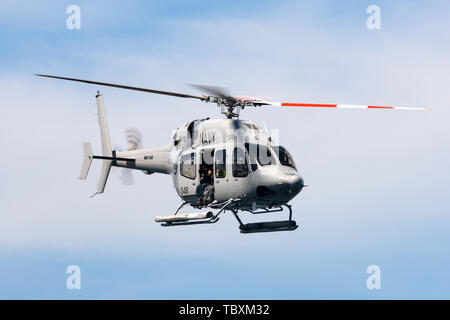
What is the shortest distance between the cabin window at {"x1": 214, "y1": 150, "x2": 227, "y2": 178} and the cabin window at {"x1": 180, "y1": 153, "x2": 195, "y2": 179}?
5.38 feet

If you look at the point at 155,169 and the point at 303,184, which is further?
the point at 155,169

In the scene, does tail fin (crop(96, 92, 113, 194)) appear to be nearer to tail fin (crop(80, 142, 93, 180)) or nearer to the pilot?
tail fin (crop(80, 142, 93, 180))

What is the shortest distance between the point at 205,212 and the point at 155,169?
21.6 ft

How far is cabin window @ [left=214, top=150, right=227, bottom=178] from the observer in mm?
37469

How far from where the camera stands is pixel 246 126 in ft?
125

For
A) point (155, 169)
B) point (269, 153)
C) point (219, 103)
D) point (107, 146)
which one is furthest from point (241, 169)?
point (107, 146)

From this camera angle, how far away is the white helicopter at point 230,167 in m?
36.6

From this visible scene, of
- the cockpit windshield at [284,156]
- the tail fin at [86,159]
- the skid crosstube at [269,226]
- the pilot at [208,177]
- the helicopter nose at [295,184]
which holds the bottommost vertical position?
the skid crosstube at [269,226]

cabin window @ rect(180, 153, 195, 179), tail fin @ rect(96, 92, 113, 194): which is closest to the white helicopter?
cabin window @ rect(180, 153, 195, 179)

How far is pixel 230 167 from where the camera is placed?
3722 cm

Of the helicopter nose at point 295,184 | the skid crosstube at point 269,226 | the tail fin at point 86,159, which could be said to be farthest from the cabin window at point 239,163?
the tail fin at point 86,159

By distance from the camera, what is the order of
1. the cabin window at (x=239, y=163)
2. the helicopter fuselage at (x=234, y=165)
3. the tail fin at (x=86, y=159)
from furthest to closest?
the tail fin at (x=86, y=159) → the cabin window at (x=239, y=163) → the helicopter fuselage at (x=234, y=165)

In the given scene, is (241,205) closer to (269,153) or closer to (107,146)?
(269,153)

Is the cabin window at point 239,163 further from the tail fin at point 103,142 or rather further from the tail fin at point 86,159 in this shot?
the tail fin at point 86,159
